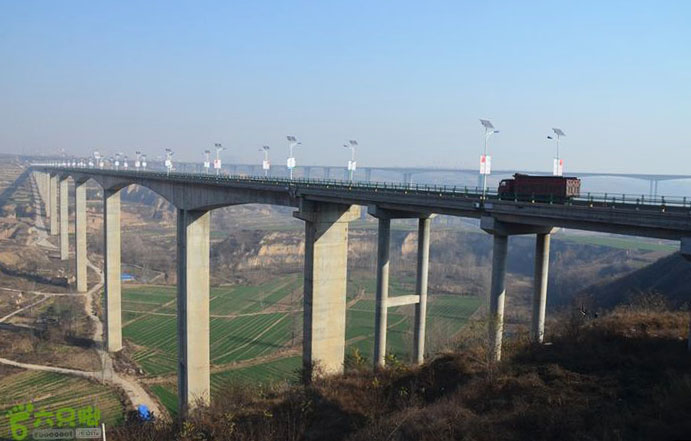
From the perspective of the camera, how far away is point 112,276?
62.4m

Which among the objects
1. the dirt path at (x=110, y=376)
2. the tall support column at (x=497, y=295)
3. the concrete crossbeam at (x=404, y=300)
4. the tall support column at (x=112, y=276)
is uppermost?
the tall support column at (x=497, y=295)

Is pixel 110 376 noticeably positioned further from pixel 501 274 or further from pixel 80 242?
pixel 501 274

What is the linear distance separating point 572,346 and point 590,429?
8772mm

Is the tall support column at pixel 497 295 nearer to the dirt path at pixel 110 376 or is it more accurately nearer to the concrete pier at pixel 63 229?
the dirt path at pixel 110 376

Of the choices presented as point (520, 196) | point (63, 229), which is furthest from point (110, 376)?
point (63, 229)

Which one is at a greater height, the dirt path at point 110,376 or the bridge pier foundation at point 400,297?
the bridge pier foundation at point 400,297

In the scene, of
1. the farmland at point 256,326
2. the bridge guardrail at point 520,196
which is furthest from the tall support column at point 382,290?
the farmland at point 256,326

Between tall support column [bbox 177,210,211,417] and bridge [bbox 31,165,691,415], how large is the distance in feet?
0.28

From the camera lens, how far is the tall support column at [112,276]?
6044cm

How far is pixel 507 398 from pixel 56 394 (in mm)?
43013

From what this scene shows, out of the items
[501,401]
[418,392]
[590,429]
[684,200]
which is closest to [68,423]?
[418,392]

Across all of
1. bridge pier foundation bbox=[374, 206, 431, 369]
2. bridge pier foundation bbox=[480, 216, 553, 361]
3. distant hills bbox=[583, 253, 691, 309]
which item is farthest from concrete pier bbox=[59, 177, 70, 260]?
bridge pier foundation bbox=[480, 216, 553, 361]

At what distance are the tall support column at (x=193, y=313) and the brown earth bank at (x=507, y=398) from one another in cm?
1425

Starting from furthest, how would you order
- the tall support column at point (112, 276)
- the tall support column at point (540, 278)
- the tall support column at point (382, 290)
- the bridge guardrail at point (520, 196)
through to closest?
1. the tall support column at point (112, 276)
2. the tall support column at point (382, 290)
3. the tall support column at point (540, 278)
4. the bridge guardrail at point (520, 196)
